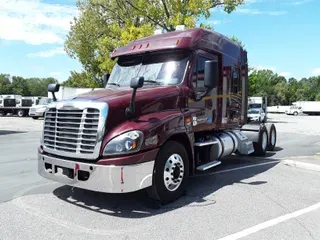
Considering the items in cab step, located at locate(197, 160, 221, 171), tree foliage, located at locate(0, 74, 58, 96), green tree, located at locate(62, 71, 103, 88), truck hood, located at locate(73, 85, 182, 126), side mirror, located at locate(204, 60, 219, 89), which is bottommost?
cab step, located at locate(197, 160, 221, 171)

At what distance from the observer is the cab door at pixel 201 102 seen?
20.6 ft

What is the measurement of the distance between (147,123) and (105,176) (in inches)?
39.0

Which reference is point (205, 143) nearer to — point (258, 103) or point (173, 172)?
point (173, 172)

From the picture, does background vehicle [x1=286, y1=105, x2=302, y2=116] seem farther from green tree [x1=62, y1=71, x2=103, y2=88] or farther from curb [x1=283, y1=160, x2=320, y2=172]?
curb [x1=283, y1=160, x2=320, y2=172]

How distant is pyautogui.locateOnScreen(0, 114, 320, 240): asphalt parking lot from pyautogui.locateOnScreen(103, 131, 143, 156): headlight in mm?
967

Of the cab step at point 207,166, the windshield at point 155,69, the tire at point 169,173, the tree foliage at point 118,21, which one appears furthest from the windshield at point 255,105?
the tire at point 169,173

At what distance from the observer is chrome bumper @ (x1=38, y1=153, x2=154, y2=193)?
4.69 meters

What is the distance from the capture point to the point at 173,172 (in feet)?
18.2

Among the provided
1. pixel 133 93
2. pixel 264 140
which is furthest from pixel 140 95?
pixel 264 140

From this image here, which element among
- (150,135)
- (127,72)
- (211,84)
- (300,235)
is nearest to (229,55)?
(211,84)

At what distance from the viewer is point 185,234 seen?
4.19m

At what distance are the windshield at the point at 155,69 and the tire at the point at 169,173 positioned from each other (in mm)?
1270

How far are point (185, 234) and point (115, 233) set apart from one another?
0.88 m

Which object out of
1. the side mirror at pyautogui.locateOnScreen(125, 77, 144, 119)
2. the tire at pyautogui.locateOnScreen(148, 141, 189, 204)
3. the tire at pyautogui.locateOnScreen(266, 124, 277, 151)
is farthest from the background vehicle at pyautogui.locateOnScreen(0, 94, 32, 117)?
the side mirror at pyautogui.locateOnScreen(125, 77, 144, 119)
